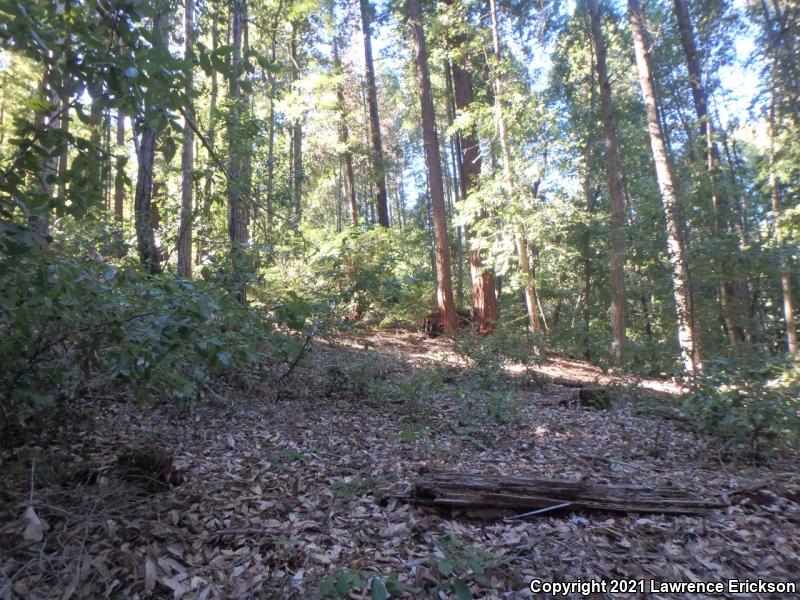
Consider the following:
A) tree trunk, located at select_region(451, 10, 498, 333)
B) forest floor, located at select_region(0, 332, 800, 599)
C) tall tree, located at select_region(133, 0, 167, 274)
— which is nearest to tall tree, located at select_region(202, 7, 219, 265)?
tall tree, located at select_region(133, 0, 167, 274)

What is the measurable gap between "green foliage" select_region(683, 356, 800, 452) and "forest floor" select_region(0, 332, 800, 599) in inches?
9.4

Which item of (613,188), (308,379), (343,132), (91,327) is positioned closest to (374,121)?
(343,132)

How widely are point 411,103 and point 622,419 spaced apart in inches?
701

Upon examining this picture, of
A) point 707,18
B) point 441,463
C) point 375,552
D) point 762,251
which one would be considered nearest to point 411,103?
point 707,18

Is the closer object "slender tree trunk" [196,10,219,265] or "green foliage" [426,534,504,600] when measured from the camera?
"green foliage" [426,534,504,600]

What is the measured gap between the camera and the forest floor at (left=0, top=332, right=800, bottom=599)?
2471mm

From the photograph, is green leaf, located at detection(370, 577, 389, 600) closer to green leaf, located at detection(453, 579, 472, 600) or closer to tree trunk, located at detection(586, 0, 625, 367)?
green leaf, located at detection(453, 579, 472, 600)

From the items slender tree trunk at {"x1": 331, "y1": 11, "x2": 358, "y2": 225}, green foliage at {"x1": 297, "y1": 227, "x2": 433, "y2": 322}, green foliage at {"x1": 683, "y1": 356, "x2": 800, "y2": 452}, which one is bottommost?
green foliage at {"x1": 683, "y1": 356, "x2": 800, "y2": 452}

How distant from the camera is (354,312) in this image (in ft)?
22.8

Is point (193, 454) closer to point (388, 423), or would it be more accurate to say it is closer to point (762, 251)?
point (388, 423)

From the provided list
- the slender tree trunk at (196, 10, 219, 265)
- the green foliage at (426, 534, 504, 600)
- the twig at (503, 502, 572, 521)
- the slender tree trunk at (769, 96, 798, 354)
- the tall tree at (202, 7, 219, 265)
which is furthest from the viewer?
the slender tree trunk at (769, 96, 798, 354)

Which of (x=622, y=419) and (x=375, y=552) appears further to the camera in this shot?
(x=622, y=419)

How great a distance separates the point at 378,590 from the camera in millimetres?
2250

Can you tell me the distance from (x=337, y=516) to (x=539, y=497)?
1373mm
